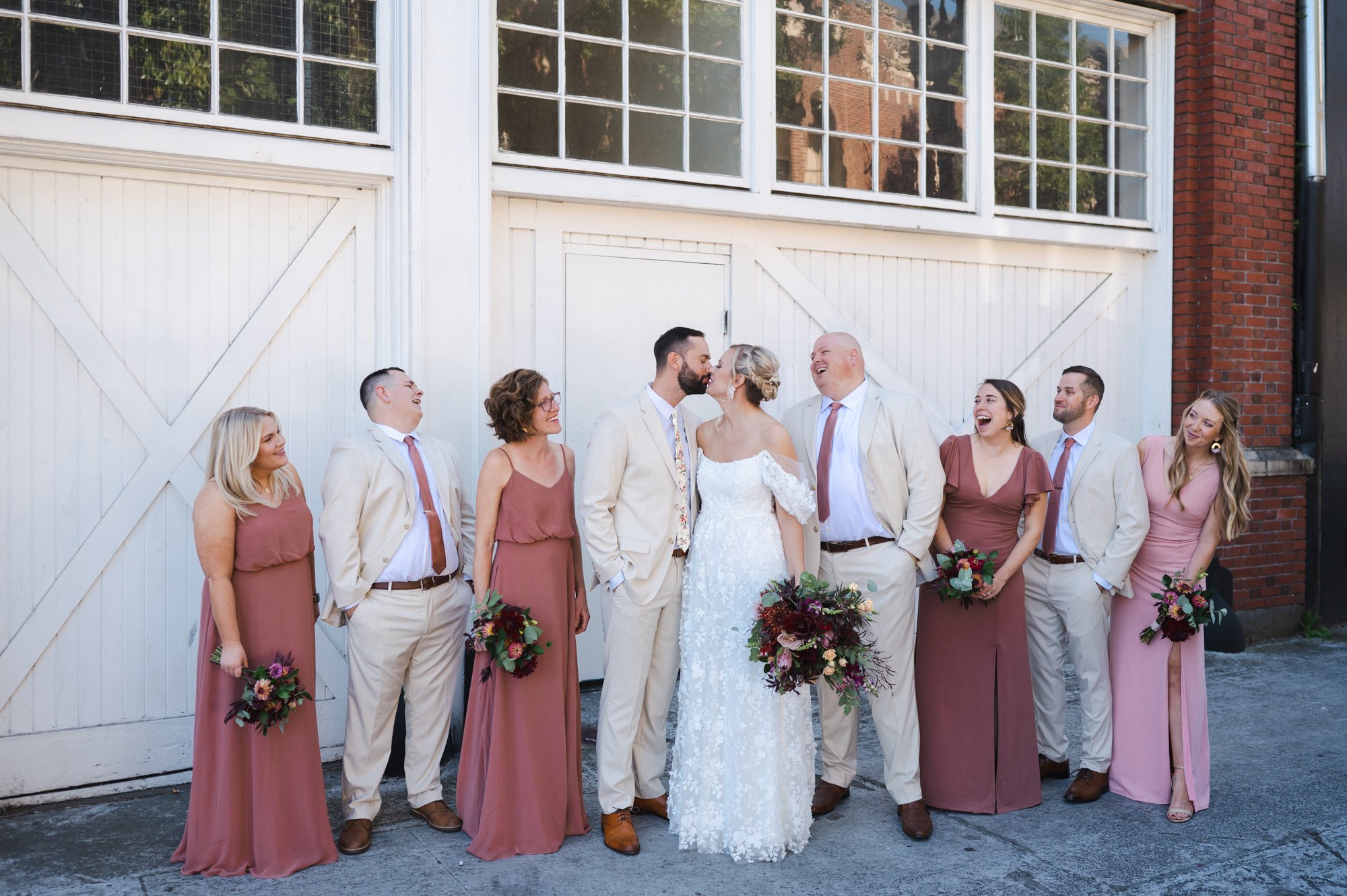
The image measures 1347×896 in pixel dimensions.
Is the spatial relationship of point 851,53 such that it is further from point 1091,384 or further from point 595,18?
point 1091,384

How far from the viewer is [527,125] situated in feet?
21.5

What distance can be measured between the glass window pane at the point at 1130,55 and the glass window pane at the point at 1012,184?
4.05 ft

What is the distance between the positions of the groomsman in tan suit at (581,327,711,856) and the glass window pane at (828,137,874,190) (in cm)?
288

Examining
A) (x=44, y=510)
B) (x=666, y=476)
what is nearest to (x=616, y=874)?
(x=666, y=476)

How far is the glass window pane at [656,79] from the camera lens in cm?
686

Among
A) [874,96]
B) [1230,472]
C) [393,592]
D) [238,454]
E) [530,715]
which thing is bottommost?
[530,715]

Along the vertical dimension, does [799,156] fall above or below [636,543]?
above

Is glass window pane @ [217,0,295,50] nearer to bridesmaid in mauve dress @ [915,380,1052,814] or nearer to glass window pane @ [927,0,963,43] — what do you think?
bridesmaid in mauve dress @ [915,380,1052,814]

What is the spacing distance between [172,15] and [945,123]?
4.91 metres

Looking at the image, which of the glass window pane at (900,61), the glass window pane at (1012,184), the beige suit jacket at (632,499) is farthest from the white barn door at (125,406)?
the glass window pane at (1012,184)

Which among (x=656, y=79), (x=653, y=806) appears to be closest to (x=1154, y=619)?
(x=653, y=806)

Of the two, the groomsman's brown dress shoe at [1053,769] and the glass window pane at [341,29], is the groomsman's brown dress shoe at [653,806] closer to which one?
the groomsman's brown dress shoe at [1053,769]

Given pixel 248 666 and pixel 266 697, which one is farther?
pixel 248 666

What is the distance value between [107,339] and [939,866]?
440cm
